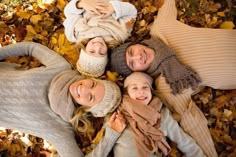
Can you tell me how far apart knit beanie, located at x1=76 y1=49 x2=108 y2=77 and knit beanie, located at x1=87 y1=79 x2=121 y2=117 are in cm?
11

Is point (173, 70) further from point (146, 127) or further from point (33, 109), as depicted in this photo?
point (33, 109)

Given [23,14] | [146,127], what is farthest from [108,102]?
[23,14]

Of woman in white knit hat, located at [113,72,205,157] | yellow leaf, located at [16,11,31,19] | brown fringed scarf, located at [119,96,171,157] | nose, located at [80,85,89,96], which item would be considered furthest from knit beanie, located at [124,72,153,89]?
yellow leaf, located at [16,11,31,19]

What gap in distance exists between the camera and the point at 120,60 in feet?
5.97

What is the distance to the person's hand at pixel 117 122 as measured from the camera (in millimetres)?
1682

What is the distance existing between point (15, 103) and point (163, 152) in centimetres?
74

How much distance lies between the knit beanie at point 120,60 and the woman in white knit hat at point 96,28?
0.04 metres

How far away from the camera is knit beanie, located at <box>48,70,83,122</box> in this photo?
1699 millimetres

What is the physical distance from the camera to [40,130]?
5.74ft

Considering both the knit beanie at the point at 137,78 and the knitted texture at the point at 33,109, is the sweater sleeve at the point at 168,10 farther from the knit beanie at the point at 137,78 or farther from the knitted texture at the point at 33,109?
the knitted texture at the point at 33,109

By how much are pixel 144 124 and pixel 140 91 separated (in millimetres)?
154

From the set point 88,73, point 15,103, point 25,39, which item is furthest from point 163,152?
point 25,39

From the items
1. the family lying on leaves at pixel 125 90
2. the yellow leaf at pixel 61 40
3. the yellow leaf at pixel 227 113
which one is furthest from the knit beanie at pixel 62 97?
the yellow leaf at pixel 227 113

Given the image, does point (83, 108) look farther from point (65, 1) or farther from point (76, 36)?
point (65, 1)
